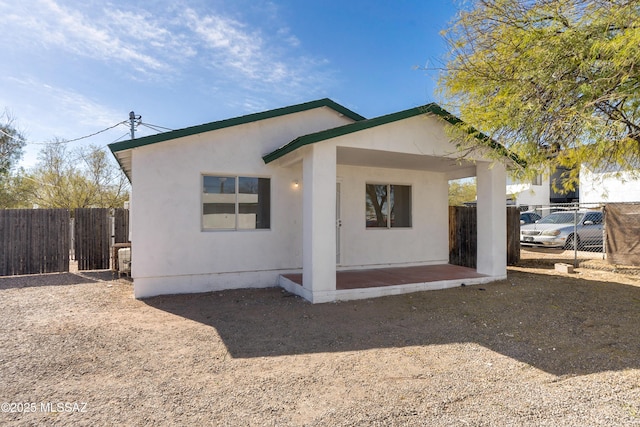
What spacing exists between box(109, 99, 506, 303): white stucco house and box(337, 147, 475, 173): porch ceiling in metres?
0.03

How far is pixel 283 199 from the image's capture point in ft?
25.8

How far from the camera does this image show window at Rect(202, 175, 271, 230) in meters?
7.28

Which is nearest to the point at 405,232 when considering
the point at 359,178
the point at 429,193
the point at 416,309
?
the point at 429,193

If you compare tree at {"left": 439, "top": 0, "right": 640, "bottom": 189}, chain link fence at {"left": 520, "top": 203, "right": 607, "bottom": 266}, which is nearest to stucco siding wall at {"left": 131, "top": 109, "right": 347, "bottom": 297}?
tree at {"left": 439, "top": 0, "right": 640, "bottom": 189}

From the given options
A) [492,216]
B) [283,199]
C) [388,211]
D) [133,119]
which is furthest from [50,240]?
[492,216]

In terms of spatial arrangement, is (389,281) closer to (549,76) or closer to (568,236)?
(549,76)

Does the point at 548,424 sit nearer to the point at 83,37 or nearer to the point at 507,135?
the point at 507,135

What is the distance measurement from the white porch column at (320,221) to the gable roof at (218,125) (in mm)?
2029

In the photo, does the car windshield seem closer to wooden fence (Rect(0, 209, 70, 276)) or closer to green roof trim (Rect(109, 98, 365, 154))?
green roof trim (Rect(109, 98, 365, 154))

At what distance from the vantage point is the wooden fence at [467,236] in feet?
31.8

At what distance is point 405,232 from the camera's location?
938 centimetres

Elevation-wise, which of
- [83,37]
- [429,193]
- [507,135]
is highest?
[83,37]

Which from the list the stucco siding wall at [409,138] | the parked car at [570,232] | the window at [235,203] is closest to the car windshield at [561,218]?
the parked car at [570,232]

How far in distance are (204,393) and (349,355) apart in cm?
168
